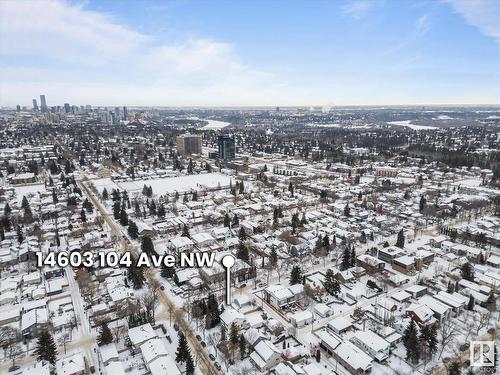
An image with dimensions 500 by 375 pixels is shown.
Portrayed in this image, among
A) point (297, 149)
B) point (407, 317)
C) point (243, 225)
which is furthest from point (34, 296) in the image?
point (297, 149)

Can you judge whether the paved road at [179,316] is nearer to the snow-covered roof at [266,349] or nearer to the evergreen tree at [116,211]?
the snow-covered roof at [266,349]

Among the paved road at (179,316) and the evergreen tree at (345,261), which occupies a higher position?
the evergreen tree at (345,261)

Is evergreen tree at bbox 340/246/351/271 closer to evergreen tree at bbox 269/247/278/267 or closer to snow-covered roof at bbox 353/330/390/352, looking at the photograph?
evergreen tree at bbox 269/247/278/267

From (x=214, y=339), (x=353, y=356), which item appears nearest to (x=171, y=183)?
(x=214, y=339)

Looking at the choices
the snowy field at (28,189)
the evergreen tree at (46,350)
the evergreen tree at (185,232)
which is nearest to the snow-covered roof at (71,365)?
the evergreen tree at (46,350)

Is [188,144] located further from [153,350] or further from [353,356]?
[353,356]

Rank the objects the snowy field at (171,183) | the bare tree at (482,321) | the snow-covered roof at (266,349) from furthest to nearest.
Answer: the snowy field at (171,183) < the bare tree at (482,321) < the snow-covered roof at (266,349)
